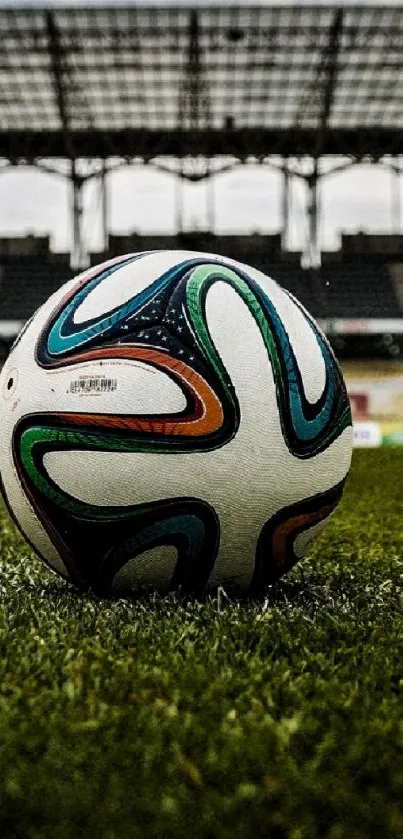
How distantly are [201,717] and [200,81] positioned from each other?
2866cm

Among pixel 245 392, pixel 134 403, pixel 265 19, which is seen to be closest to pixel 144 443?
pixel 134 403

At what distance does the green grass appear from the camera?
5.65 ft

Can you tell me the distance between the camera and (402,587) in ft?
13.8

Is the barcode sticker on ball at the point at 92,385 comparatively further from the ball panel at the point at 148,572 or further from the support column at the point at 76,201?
the support column at the point at 76,201

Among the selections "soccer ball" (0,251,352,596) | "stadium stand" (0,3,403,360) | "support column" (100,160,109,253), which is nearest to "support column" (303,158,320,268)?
"stadium stand" (0,3,403,360)

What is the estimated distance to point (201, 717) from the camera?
2.21 meters

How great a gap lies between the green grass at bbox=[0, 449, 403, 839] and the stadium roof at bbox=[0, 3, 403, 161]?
83.9ft

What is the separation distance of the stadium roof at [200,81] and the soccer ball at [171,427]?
81.6 ft

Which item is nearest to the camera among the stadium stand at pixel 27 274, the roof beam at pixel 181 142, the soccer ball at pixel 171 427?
the soccer ball at pixel 171 427

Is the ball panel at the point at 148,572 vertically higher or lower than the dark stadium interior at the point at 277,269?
higher

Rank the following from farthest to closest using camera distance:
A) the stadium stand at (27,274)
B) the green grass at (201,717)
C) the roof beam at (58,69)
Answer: the stadium stand at (27,274), the roof beam at (58,69), the green grass at (201,717)

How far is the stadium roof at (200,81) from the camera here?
27109 millimetres

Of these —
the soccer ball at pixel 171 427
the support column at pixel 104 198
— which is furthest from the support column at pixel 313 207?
the soccer ball at pixel 171 427

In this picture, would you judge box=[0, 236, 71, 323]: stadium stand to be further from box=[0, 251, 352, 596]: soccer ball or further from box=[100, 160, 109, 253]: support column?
box=[0, 251, 352, 596]: soccer ball
